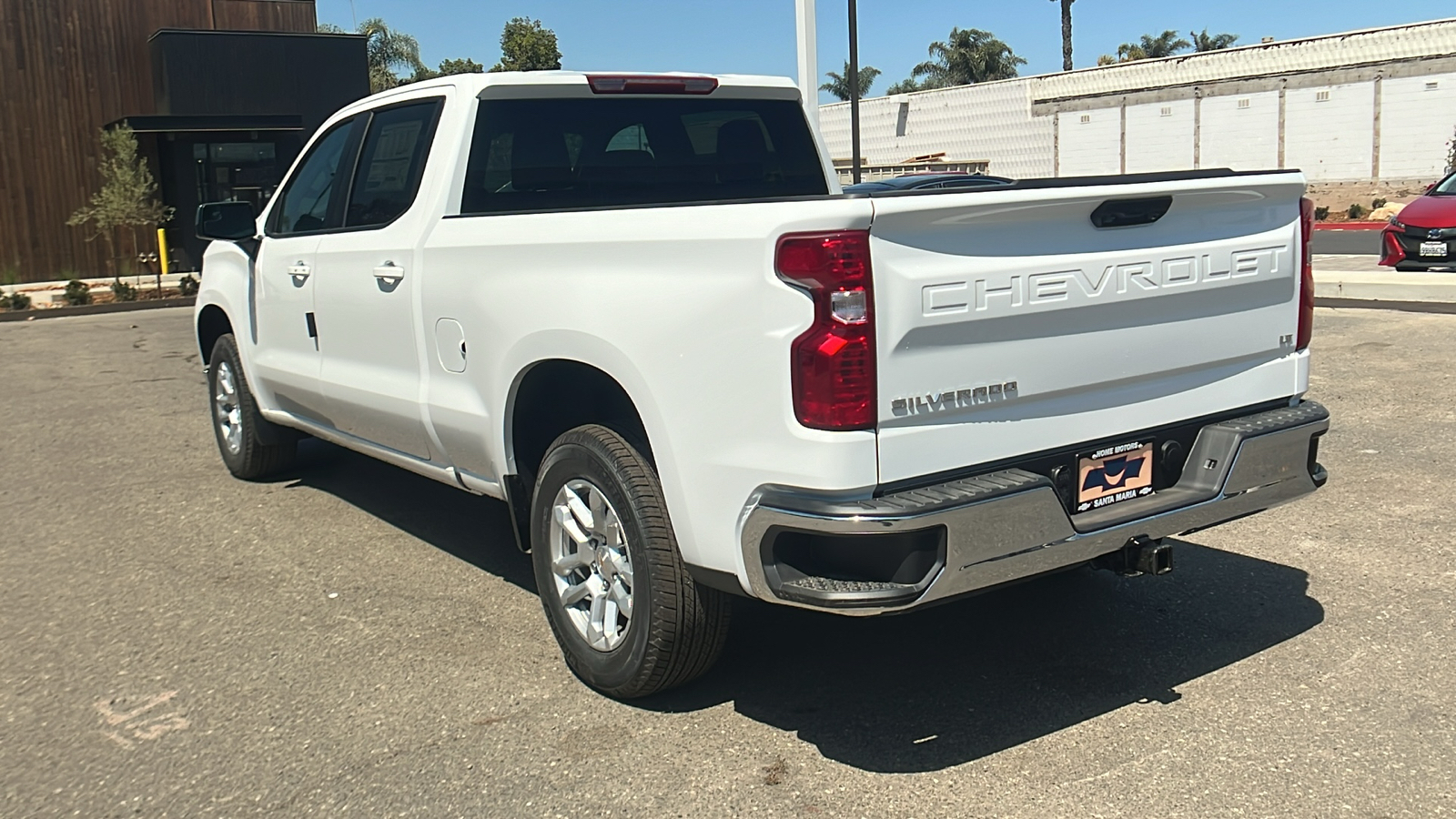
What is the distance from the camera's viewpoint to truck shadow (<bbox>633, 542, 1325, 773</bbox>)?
3801mm

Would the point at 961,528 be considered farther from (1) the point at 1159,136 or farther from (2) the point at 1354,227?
(1) the point at 1159,136

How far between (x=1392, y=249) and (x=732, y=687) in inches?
572

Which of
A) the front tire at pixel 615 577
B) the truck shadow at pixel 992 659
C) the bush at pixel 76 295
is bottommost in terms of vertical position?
the truck shadow at pixel 992 659

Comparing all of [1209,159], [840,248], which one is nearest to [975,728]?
[840,248]

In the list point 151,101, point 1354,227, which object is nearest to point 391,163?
point 151,101

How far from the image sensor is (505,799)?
3430 mm

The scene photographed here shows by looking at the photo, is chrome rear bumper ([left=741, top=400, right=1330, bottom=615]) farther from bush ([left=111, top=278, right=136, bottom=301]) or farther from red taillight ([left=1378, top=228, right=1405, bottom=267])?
bush ([left=111, top=278, right=136, bottom=301])

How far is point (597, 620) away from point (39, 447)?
609 centimetres

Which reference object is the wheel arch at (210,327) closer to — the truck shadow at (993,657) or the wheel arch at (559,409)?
the truck shadow at (993,657)

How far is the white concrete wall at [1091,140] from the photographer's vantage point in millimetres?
57625

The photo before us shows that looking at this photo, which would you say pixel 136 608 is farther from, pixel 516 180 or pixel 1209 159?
pixel 1209 159

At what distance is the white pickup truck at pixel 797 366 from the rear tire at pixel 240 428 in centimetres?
202

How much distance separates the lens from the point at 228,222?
6297mm

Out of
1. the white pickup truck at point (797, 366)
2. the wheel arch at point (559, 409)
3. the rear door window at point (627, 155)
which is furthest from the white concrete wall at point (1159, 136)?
the wheel arch at point (559, 409)
